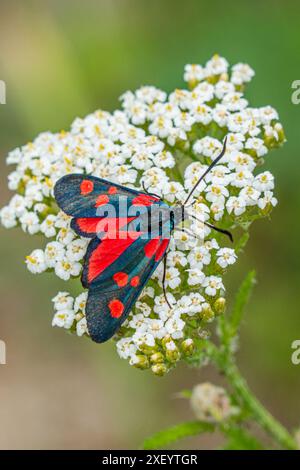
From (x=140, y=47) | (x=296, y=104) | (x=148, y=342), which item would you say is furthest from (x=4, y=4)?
(x=148, y=342)

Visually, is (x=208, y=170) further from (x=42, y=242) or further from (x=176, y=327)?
(x=42, y=242)

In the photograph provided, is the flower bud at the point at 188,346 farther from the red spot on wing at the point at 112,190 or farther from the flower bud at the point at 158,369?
the red spot on wing at the point at 112,190

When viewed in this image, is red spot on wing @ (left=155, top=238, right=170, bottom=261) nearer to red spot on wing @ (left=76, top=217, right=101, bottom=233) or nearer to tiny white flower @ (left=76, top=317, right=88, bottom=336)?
red spot on wing @ (left=76, top=217, right=101, bottom=233)

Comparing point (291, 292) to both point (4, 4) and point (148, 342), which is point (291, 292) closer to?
point (148, 342)

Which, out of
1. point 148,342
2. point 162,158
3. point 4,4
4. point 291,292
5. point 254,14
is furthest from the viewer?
point 4,4

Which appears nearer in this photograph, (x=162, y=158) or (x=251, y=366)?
(x=162, y=158)

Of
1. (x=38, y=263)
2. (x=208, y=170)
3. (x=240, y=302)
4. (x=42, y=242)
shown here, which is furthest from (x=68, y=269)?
(x=42, y=242)
